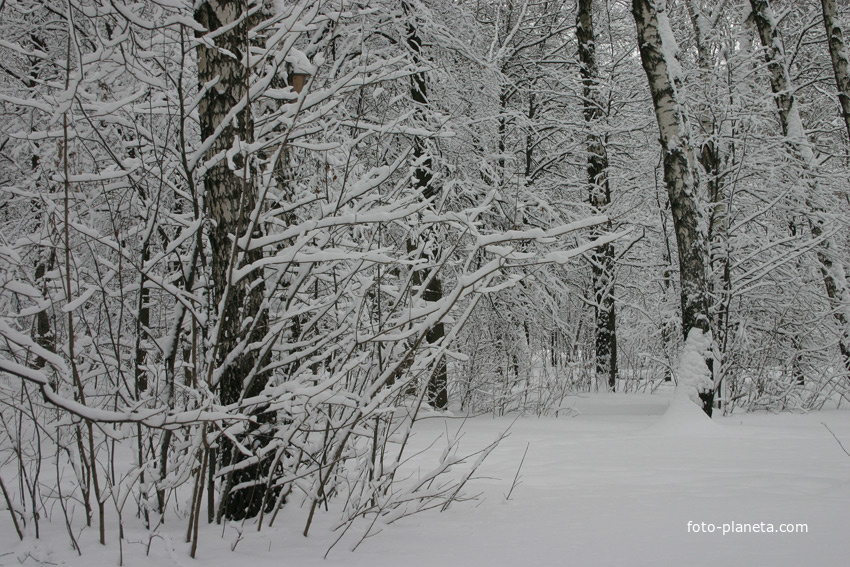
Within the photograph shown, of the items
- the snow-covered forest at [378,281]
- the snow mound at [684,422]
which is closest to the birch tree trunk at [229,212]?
the snow-covered forest at [378,281]

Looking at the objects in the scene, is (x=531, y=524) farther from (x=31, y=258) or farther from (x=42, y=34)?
(x=42, y=34)

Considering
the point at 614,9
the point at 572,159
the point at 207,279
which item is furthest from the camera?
the point at 614,9

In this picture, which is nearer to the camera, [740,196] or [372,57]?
[372,57]

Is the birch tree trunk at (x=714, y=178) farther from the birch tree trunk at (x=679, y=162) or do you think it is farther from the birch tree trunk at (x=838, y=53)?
the birch tree trunk at (x=838, y=53)

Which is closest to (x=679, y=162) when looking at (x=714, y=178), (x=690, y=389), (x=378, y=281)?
(x=714, y=178)

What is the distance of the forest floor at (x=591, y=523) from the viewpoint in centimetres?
211

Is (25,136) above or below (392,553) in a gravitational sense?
above

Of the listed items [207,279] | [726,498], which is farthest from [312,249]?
[726,498]

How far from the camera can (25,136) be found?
2.65m

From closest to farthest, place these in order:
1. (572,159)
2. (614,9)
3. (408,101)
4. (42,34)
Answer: (408,101), (42,34), (572,159), (614,9)

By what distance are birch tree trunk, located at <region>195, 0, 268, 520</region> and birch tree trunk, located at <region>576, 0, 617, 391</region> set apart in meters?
8.53

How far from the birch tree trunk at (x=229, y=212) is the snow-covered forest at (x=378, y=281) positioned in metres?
0.01

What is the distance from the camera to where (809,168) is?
8.07 m

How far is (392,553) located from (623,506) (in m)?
1.14
